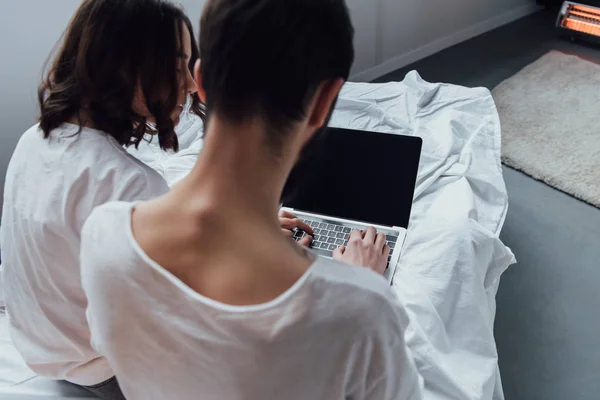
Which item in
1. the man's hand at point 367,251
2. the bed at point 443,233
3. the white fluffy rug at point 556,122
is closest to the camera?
the man's hand at point 367,251

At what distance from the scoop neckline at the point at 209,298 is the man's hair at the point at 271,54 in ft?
0.40

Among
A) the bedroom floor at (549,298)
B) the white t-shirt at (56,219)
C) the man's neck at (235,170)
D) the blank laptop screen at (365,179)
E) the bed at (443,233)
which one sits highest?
Answer: the man's neck at (235,170)

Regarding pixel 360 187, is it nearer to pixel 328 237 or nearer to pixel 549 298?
pixel 328 237

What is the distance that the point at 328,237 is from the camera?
1.21 metres

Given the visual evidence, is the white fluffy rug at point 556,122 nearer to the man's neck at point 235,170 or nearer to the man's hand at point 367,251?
the man's hand at point 367,251

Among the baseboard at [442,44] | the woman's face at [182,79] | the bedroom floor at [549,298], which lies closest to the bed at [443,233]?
the bedroom floor at [549,298]

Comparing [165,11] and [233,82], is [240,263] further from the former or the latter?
[165,11]

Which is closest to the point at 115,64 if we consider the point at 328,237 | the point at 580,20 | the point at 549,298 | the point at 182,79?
the point at 182,79

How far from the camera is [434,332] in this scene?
112cm

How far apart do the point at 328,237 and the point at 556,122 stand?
5.16 ft

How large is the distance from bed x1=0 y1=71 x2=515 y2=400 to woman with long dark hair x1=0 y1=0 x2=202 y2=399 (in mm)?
281

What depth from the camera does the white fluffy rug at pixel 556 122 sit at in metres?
2.10

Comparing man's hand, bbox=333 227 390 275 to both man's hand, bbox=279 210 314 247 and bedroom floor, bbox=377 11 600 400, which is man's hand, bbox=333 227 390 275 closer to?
man's hand, bbox=279 210 314 247

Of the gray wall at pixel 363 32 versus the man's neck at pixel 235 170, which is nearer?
the man's neck at pixel 235 170
